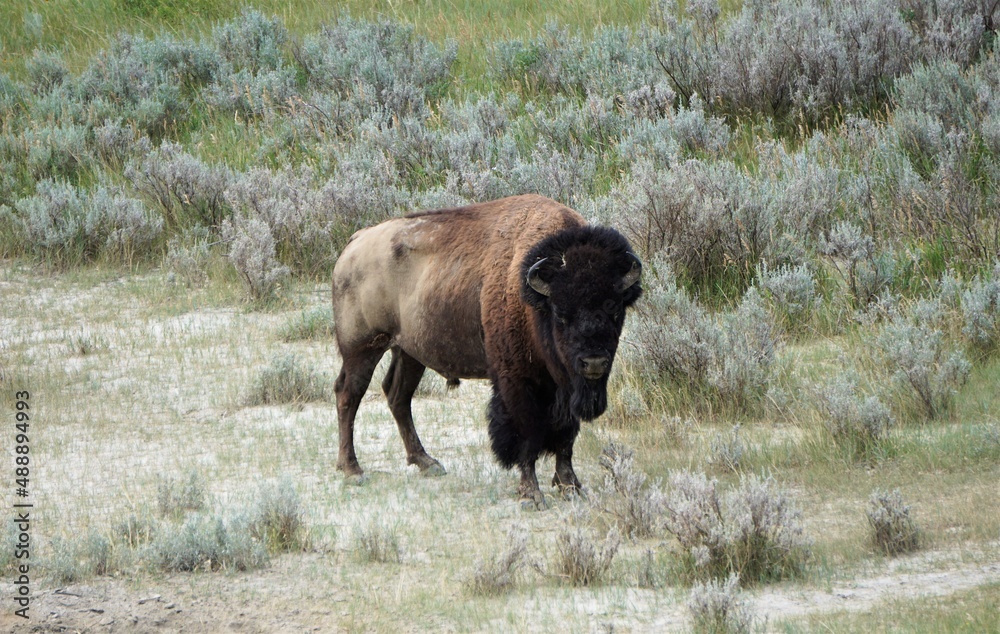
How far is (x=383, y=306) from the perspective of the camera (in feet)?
23.3

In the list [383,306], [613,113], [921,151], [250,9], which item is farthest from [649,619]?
[250,9]

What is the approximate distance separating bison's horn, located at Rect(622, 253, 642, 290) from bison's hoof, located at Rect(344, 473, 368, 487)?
218 cm

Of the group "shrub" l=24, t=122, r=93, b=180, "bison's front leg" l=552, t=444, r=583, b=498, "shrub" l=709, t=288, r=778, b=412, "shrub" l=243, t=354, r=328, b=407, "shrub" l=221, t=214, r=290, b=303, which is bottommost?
"bison's front leg" l=552, t=444, r=583, b=498

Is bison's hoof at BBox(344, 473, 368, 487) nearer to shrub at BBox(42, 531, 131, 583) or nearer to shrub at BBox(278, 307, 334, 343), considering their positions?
shrub at BBox(42, 531, 131, 583)

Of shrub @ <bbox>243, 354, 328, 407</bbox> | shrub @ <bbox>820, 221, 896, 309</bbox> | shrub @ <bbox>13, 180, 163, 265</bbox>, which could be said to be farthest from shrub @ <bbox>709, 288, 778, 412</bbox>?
shrub @ <bbox>13, 180, 163, 265</bbox>

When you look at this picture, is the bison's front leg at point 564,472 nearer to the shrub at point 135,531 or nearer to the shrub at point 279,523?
the shrub at point 279,523

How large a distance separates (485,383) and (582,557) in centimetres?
415

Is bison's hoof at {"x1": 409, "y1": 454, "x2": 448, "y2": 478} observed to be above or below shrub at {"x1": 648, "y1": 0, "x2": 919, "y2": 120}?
below

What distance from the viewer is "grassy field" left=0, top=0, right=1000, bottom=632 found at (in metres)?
4.99

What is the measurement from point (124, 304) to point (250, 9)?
7495mm

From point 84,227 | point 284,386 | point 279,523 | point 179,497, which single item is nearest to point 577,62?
point 84,227

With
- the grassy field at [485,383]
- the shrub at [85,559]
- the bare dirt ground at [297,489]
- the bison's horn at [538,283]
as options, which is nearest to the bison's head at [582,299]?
the bison's horn at [538,283]

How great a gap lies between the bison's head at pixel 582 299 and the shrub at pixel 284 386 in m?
2.97

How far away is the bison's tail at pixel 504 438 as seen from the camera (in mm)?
6387
